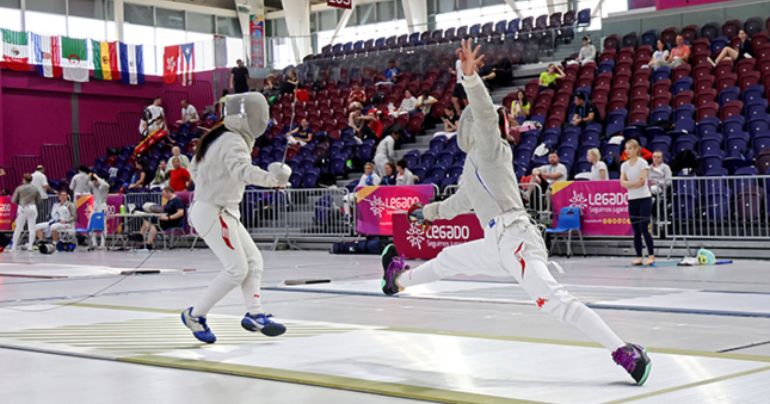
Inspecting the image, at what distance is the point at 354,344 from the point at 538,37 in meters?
18.5

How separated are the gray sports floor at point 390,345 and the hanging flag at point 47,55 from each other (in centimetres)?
2001

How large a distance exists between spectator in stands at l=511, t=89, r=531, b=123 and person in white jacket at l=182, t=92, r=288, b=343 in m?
13.4

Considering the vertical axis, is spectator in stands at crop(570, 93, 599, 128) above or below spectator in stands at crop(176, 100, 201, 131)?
below

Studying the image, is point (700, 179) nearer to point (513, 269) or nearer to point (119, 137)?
point (513, 269)

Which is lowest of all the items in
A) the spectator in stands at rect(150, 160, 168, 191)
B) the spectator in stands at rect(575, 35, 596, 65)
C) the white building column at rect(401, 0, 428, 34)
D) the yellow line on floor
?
the yellow line on floor

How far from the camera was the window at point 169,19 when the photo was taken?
124ft

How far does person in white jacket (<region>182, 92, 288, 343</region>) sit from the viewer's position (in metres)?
6.21

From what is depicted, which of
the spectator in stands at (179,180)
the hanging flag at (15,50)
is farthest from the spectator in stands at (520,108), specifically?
the hanging flag at (15,50)

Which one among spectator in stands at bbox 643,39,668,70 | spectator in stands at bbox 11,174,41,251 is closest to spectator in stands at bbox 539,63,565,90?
spectator in stands at bbox 643,39,668,70

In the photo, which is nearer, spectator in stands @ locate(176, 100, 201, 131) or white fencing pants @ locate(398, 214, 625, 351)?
white fencing pants @ locate(398, 214, 625, 351)

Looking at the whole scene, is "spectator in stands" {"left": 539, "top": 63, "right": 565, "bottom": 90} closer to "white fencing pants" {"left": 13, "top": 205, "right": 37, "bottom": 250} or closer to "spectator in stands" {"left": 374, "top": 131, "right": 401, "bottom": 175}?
"spectator in stands" {"left": 374, "top": 131, "right": 401, "bottom": 175}

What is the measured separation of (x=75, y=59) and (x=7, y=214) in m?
7.10

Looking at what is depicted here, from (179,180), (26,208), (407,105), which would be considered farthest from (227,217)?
(26,208)

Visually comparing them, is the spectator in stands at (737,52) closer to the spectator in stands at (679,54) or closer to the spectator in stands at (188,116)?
the spectator in stands at (679,54)
